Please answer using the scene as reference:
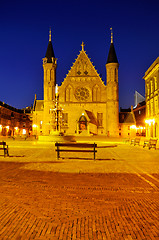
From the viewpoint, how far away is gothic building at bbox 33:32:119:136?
54250mm

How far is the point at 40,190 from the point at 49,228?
2.64 m

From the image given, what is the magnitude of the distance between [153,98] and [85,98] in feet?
65.0

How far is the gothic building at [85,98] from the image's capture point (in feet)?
178

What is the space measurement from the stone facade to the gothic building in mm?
12258

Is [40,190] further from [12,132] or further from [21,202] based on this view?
[12,132]

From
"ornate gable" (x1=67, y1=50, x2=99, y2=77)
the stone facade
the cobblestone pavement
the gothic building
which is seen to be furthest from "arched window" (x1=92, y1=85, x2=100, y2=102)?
the cobblestone pavement

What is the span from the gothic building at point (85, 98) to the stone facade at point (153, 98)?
40.2 feet

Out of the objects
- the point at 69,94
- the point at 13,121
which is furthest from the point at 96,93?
the point at 13,121

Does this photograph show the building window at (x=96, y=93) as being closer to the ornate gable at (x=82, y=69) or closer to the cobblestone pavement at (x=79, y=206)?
the ornate gable at (x=82, y=69)

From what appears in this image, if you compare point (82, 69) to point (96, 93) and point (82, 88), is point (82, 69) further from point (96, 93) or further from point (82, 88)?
point (96, 93)

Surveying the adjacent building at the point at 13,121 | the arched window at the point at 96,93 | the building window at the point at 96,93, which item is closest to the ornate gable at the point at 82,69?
the arched window at the point at 96,93

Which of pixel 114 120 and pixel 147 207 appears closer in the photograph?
pixel 147 207

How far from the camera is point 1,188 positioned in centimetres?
699

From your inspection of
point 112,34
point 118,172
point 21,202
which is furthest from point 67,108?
point 21,202
